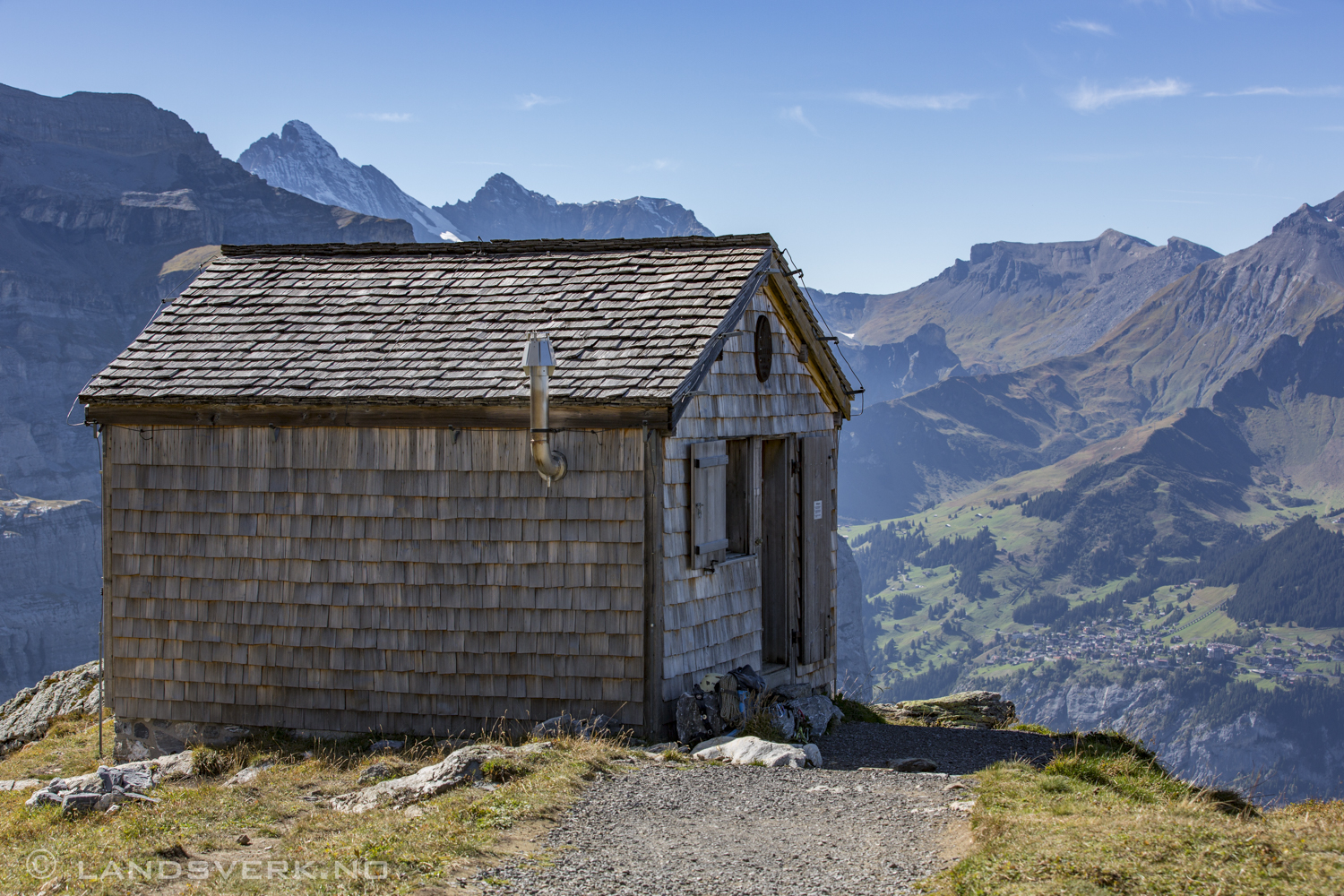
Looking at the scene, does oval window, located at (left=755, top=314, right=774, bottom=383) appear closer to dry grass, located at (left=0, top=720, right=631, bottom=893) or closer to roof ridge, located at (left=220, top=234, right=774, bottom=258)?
roof ridge, located at (left=220, top=234, right=774, bottom=258)

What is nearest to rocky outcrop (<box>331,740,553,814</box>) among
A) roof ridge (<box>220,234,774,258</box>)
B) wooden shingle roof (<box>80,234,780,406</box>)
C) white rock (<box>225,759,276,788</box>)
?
white rock (<box>225,759,276,788</box>)

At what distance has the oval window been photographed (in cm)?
1216

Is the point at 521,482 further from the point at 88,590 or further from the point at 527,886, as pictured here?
the point at 88,590

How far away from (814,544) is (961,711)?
4.16 m

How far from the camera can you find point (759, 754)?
930 centimetres

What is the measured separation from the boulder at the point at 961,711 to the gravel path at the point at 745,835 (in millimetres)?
6425

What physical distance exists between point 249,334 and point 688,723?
21.4ft

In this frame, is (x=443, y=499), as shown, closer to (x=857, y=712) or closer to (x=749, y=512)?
(x=749, y=512)

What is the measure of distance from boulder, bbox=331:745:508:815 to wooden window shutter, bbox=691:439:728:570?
10.5ft

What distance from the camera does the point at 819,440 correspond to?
13.7 metres

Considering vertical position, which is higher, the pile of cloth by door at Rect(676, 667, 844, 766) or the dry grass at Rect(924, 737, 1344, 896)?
the dry grass at Rect(924, 737, 1344, 896)

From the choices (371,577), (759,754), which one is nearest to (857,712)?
(759,754)

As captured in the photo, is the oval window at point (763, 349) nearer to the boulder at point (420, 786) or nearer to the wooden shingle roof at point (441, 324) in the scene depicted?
the wooden shingle roof at point (441, 324)

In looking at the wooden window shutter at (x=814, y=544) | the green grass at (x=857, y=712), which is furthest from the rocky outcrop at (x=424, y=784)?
the green grass at (x=857, y=712)
